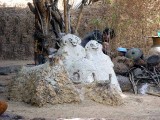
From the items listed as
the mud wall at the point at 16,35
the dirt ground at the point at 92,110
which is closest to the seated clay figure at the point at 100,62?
the dirt ground at the point at 92,110

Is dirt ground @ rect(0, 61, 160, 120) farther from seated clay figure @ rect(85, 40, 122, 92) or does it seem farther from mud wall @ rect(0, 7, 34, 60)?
mud wall @ rect(0, 7, 34, 60)

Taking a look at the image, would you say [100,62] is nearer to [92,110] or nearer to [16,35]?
[92,110]

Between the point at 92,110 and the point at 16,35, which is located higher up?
the point at 16,35

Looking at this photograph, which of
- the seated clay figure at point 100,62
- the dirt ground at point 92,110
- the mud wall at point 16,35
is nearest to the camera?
the dirt ground at point 92,110

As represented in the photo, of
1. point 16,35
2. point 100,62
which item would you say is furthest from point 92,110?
point 16,35

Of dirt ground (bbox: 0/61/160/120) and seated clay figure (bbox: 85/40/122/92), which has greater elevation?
seated clay figure (bbox: 85/40/122/92)

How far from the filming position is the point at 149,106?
767cm

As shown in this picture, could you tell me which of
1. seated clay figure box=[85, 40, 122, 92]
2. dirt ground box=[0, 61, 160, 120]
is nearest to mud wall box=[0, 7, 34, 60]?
seated clay figure box=[85, 40, 122, 92]

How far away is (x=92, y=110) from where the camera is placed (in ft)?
22.9

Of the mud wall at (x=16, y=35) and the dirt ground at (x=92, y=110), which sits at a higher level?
the mud wall at (x=16, y=35)

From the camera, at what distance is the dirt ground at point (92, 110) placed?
6.44m

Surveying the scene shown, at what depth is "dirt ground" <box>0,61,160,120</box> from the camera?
253 inches

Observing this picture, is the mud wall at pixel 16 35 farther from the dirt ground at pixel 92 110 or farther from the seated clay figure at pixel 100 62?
the dirt ground at pixel 92 110

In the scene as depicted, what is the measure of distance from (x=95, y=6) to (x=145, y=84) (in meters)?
7.49
